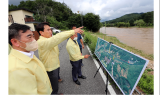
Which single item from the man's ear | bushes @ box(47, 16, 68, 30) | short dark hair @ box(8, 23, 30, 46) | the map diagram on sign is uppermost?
bushes @ box(47, 16, 68, 30)

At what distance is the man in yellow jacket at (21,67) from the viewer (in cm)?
68

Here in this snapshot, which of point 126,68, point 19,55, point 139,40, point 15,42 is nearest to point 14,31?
point 15,42

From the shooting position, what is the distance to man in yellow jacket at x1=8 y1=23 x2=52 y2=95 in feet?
2.23

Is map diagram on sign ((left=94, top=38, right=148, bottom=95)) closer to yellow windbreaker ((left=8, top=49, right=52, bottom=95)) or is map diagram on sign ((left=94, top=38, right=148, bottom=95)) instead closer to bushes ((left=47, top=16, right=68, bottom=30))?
yellow windbreaker ((left=8, top=49, right=52, bottom=95))

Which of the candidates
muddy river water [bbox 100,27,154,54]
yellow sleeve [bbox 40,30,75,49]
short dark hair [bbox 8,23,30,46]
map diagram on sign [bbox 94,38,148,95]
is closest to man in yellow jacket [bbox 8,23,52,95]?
short dark hair [bbox 8,23,30,46]

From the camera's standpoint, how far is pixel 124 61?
4.90 feet

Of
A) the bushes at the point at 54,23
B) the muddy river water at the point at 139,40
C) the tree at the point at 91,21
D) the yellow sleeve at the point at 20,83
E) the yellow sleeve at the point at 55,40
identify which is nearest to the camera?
the yellow sleeve at the point at 20,83

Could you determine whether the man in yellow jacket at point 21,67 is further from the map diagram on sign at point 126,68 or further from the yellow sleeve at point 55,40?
the map diagram on sign at point 126,68

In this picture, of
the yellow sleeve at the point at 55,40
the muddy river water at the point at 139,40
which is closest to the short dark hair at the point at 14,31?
the yellow sleeve at the point at 55,40

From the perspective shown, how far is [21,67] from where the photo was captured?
0.75m

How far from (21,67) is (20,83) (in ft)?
0.51

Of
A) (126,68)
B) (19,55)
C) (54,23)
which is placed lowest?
(126,68)

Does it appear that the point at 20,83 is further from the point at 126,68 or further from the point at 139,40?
the point at 139,40
